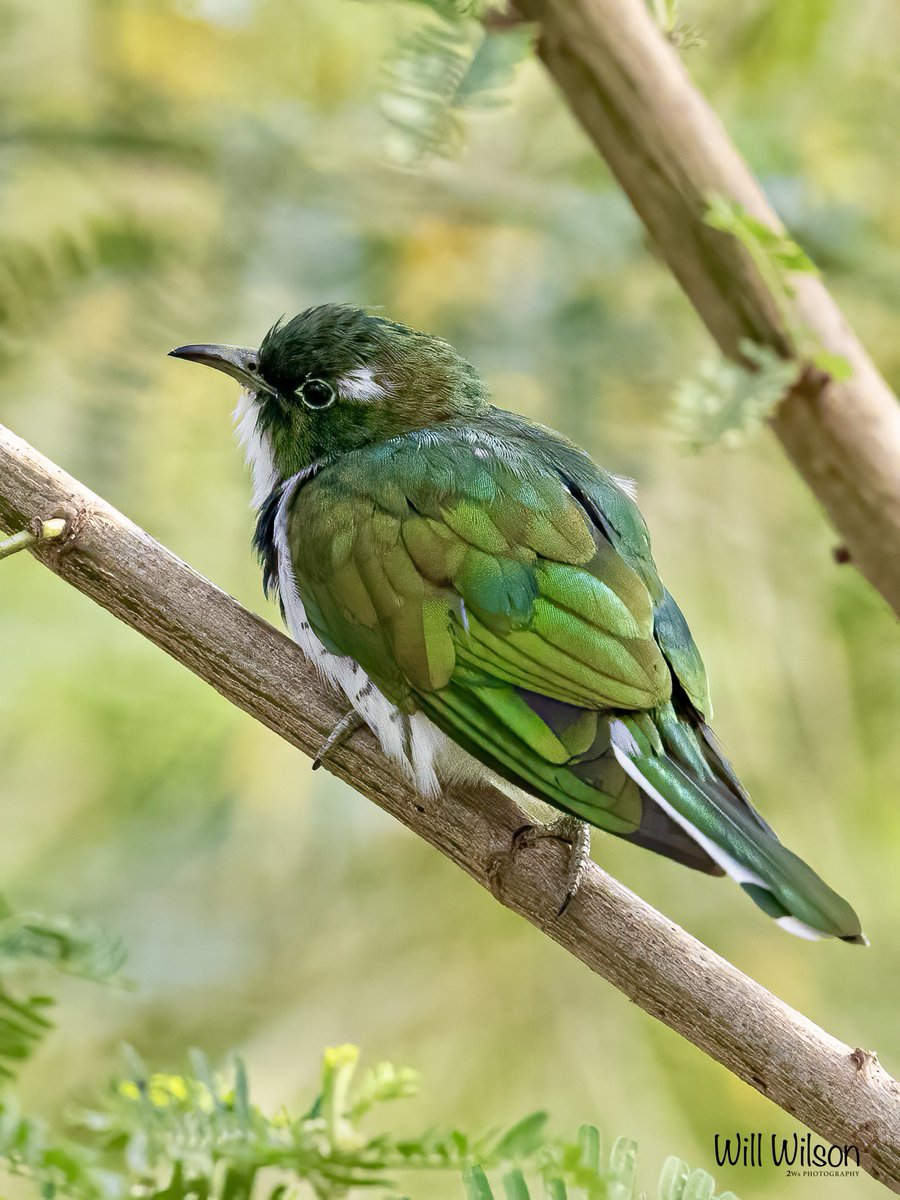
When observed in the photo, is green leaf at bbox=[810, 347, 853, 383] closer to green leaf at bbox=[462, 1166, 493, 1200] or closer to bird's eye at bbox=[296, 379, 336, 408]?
bird's eye at bbox=[296, 379, 336, 408]

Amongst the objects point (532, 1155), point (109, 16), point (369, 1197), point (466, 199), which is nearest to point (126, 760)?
point (369, 1197)

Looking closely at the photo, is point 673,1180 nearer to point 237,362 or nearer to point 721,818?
point 721,818

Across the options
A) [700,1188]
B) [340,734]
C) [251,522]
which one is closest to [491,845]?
[340,734]

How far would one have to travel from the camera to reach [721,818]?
210cm

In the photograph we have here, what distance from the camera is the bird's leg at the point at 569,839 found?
6.99 feet

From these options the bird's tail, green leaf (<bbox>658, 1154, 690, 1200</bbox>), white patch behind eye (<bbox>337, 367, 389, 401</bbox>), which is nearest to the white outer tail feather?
the bird's tail

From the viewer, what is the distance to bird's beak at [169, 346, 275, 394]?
3086mm

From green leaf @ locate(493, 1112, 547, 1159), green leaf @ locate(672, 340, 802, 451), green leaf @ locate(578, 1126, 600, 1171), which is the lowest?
green leaf @ locate(493, 1112, 547, 1159)

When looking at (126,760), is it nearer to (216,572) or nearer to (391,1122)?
(216,572)

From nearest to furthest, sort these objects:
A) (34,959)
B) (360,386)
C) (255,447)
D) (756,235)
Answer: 1. (34,959)
2. (756,235)
3. (360,386)
4. (255,447)

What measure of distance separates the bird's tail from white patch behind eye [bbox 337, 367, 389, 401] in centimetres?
110

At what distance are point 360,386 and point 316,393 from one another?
0.34 ft

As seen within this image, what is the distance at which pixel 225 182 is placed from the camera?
143 inches

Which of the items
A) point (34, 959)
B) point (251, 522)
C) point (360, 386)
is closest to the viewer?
point (34, 959)
